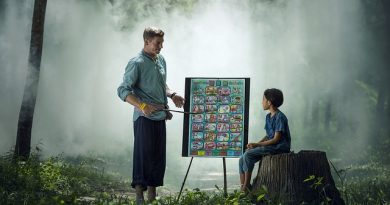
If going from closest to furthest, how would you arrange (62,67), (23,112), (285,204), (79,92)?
(285,204), (23,112), (62,67), (79,92)

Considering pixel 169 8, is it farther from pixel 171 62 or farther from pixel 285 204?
pixel 285 204

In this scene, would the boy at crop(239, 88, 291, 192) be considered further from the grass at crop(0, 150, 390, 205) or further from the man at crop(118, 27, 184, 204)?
the man at crop(118, 27, 184, 204)

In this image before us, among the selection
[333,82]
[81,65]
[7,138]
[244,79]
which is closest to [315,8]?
[333,82]

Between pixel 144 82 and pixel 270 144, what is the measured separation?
5.07 ft

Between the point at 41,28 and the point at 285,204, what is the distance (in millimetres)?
6768

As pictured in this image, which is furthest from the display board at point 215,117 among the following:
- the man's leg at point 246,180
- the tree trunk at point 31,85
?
the tree trunk at point 31,85

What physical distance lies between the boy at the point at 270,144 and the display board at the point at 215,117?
1.59 feet

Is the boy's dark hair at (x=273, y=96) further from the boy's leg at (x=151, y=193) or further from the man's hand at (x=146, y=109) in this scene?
the boy's leg at (x=151, y=193)

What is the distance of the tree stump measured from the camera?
7.01 metres

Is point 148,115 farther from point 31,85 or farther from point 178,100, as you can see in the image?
point 31,85

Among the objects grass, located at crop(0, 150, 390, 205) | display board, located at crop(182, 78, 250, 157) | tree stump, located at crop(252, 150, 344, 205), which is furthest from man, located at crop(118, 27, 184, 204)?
tree stump, located at crop(252, 150, 344, 205)

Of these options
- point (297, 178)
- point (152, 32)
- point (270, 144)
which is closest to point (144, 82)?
point (152, 32)

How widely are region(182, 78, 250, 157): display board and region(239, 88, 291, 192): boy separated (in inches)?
19.1

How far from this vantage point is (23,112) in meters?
11.9
